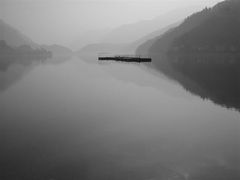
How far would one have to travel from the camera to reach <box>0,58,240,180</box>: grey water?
25594 millimetres

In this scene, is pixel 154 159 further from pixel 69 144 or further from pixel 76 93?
pixel 76 93

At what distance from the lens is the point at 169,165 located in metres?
26.9

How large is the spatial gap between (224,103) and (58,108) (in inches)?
1339

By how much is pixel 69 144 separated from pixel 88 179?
32.9 feet

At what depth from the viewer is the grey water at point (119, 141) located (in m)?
25.6

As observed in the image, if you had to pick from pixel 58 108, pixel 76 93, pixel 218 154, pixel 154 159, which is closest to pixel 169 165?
pixel 154 159

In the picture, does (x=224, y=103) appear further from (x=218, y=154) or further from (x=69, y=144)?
(x=69, y=144)

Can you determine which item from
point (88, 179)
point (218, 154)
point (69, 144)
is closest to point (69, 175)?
point (88, 179)

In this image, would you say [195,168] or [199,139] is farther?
[199,139]

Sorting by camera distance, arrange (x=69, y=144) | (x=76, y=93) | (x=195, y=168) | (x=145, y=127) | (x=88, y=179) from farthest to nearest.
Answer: (x=76, y=93) → (x=145, y=127) → (x=69, y=144) → (x=195, y=168) → (x=88, y=179)

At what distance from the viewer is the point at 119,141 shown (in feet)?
113

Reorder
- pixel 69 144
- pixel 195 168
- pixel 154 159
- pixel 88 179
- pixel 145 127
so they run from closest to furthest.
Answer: pixel 88 179 → pixel 195 168 → pixel 154 159 → pixel 69 144 → pixel 145 127

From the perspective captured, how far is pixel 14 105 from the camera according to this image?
58.1 meters

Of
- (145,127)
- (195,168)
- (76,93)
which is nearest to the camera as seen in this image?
(195,168)
